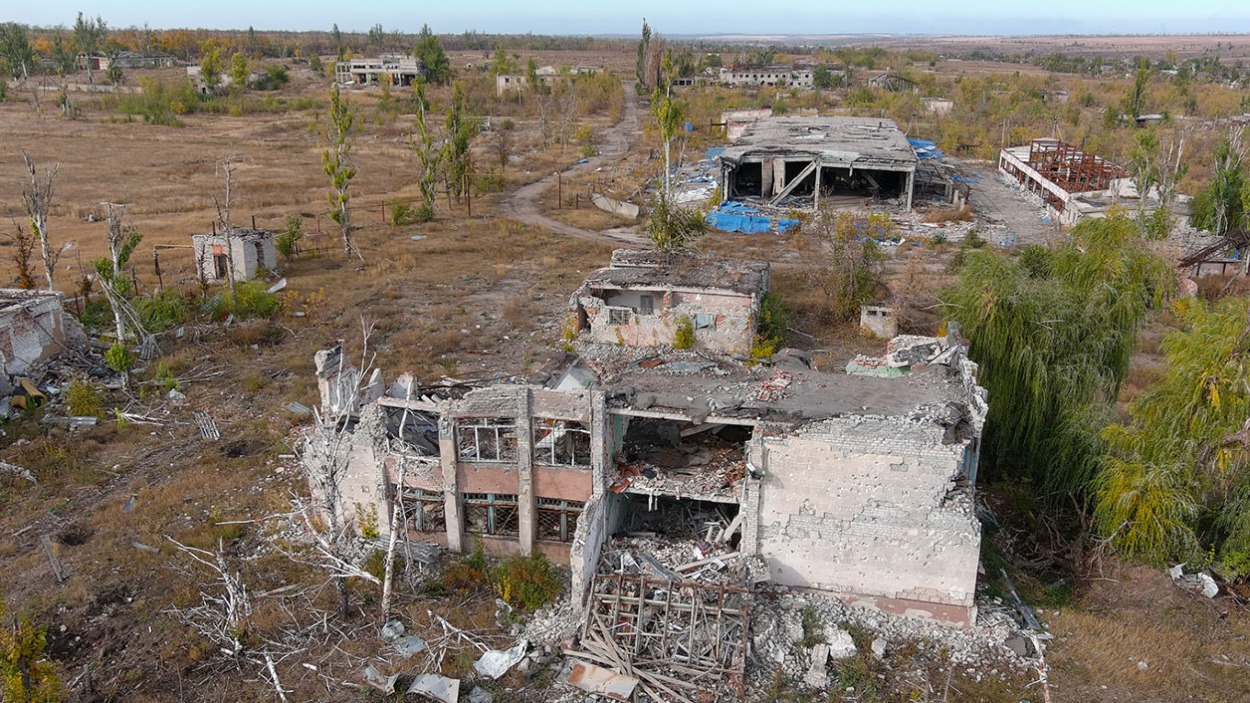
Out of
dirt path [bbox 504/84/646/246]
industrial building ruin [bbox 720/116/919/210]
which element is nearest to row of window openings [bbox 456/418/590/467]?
dirt path [bbox 504/84/646/246]

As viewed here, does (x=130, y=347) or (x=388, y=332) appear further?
(x=388, y=332)

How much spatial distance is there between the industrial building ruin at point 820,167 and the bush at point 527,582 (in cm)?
3048

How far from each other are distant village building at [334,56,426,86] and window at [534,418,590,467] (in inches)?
3344

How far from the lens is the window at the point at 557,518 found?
14562mm

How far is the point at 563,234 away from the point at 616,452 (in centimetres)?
2552

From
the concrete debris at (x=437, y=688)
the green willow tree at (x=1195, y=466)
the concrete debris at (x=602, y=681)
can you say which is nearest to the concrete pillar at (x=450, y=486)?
the concrete debris at (x=437, y=688)

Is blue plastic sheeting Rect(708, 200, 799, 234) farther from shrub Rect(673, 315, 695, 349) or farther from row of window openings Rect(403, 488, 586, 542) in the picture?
row of window openings Rect(403, 488, 586, 542)

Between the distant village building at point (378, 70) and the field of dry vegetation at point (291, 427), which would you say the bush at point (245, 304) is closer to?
the field of dry vegetation at point (291, 427)

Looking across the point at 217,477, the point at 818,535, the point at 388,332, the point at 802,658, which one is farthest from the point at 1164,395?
the point at 388,332

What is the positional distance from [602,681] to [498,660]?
162cm

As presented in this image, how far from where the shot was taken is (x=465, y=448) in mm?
14578

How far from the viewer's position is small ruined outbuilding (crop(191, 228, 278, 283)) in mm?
30672

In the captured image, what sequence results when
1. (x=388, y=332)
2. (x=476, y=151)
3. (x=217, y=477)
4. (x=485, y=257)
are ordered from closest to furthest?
(x=217, y=477) → (x=388, y=332) → (x=485, y=257) → (x=476, y=151)

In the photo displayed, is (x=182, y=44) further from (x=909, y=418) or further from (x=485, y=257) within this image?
(x=909, y=418)
